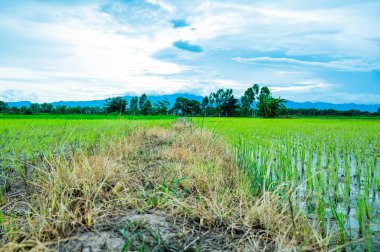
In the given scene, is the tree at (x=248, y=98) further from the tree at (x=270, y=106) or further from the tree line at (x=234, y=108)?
the tree at (x=270, y=106)

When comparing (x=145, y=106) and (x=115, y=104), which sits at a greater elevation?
(x=145, y=106)

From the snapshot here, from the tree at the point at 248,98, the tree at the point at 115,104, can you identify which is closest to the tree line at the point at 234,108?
the tree at the point at 248,98

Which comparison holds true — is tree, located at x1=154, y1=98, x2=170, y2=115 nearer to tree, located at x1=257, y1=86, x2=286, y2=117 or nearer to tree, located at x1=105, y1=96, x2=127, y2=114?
tree, located at x1=105, y1=96, x2=127, y2=114

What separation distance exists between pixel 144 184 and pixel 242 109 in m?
59.8

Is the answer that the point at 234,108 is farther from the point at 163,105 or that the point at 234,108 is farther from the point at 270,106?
the point at 163,105

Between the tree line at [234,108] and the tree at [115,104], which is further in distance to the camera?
the tree line at [234,108]

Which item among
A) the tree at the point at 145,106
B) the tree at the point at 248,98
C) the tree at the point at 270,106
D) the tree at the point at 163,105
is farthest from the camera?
the tree at the point at 248,98

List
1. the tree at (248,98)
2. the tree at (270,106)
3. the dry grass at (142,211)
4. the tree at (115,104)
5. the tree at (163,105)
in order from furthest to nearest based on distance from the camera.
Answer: the tree at (248,98)
the tree at (270,106)
the tree at (163,105)
the tree at (115,104)
the dry grass at (142,211)

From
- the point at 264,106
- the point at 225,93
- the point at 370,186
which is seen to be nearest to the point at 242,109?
the point at 225,93

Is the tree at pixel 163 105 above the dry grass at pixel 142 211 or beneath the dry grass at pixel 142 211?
above

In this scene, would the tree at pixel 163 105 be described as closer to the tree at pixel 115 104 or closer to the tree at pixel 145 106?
the tree at pixel 115 104

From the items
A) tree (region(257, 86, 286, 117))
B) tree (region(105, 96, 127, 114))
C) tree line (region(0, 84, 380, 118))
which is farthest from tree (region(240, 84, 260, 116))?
tree (region(105, 96, 127, 114))

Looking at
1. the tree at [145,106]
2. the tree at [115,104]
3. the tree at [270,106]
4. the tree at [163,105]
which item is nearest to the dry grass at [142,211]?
the tree at [115,104]

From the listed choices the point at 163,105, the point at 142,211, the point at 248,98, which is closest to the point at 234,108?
the point at 248,98
